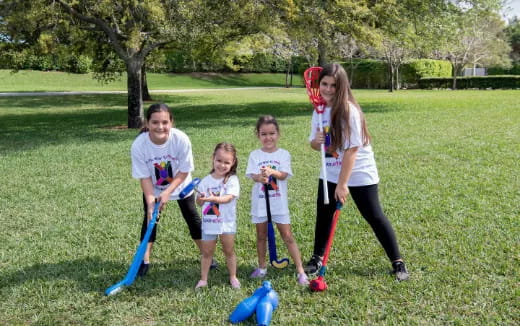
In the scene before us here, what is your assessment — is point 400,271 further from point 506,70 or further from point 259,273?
point 506,70

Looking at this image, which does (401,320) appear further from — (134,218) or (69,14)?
(69,14)

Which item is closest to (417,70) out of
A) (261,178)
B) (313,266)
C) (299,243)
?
(299,243)

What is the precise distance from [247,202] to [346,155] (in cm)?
266

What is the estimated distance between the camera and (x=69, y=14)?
501 inches

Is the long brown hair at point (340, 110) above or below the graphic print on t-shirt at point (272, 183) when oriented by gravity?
above

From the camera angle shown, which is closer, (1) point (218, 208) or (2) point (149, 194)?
(1) point (218, 208)

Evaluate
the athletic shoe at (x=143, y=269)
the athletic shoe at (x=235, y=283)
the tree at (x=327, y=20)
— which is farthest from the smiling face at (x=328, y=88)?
the tree at (x=327, y=20)

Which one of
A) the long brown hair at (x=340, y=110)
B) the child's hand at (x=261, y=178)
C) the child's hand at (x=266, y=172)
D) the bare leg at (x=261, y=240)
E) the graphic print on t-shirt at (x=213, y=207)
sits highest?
the long brown hair at (x=340, y=110)

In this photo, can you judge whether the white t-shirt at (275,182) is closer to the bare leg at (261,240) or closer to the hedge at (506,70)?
the bare leg at (261,240)

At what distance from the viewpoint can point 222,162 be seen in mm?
3486

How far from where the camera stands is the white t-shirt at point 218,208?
3.50 metres

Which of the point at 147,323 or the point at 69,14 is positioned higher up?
the point at 69,14

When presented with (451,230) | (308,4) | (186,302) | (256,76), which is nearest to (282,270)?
(186,302)

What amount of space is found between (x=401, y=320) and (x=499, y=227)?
216 cm
